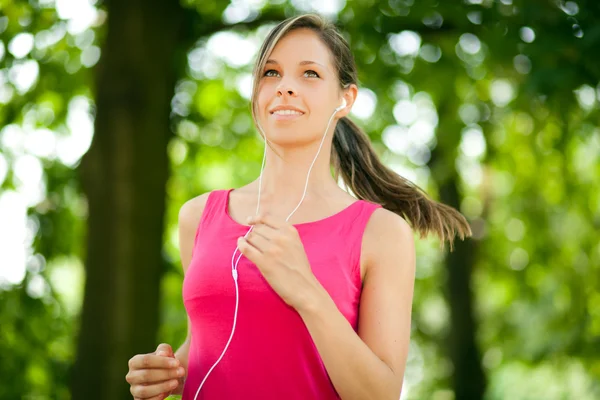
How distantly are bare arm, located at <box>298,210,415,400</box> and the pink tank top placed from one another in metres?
0.05

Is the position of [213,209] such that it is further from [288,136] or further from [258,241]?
[258,241]

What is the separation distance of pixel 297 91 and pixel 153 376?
940 mm

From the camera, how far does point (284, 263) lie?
82.7 inches

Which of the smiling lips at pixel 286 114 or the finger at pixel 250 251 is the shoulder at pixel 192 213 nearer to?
the smiling lips at pixel 286 114

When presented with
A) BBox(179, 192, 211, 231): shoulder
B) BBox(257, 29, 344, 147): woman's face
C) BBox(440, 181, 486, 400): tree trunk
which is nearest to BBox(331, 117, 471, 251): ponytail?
BBox(257, 29, 344, 147): woman's face

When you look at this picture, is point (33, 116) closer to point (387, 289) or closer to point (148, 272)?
point (148, 272)

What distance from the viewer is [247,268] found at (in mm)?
2305

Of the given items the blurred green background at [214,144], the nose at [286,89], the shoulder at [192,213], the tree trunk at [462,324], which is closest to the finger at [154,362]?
the shoulder at [192,213]

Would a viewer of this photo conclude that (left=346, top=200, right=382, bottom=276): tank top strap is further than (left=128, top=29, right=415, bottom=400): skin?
Yes

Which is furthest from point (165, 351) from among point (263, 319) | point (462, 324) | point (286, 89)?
point (462, 324)

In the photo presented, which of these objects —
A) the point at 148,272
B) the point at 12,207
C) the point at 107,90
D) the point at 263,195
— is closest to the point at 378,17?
the point at 107,90

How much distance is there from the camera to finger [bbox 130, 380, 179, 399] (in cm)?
227

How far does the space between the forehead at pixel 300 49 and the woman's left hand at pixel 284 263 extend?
63 cm

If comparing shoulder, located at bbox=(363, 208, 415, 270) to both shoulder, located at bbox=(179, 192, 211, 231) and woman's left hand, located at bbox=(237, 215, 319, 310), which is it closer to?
woman's left hand, located at bbox=(237, 215, 319, 310)
